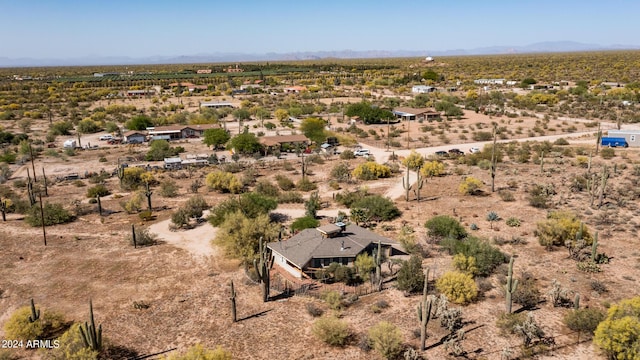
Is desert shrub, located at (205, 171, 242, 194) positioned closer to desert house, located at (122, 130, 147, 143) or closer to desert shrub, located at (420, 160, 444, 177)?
desert shrub, located at (420, 160, 444, 177)

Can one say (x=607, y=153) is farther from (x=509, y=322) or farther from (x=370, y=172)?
(x=509, y=322)

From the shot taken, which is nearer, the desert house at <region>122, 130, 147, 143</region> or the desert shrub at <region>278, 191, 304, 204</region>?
the desert shrub at <region>278, 191, 304, 204</region>

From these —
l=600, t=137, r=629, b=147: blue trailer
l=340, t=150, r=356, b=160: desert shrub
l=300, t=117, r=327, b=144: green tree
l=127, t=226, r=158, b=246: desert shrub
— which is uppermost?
l=300, t=117, r=327, b=144: green tree

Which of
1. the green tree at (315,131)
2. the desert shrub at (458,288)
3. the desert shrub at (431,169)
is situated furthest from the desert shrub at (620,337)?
the green tree at (315,131)

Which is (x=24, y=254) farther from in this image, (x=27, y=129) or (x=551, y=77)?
(x=551, y=77)

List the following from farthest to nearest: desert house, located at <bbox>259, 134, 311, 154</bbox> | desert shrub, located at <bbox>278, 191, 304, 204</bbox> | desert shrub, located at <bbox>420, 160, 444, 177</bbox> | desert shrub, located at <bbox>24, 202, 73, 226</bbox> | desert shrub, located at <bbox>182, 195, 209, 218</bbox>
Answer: desert house, located at <bbox>259, 134, 311, 154</bbox>, desert shrub, located at <bbox>420, 160, 444, 177</bbox>, desert shrub, located at <bbox>278, 191, 304, 204</bbox>, desert shrub, located at <bbox>182, 195, 209, 218</bbox>, desert shrub, located at <bbox>24, 202, 73, 226</bbox>

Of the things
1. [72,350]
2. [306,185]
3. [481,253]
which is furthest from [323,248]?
[306,185]

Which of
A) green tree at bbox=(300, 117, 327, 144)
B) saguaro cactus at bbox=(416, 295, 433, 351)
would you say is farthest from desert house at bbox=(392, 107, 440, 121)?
saguaro cactus at bbox=(416, 295, 433, 351)
